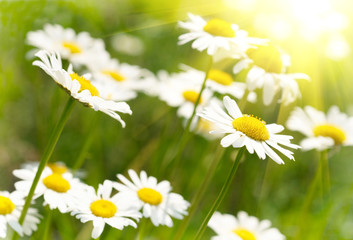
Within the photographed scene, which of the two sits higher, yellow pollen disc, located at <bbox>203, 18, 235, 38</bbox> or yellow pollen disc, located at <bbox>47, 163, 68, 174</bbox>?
yellow pollen disc, located at <bbox>203, 18, 235, 38</bbox>

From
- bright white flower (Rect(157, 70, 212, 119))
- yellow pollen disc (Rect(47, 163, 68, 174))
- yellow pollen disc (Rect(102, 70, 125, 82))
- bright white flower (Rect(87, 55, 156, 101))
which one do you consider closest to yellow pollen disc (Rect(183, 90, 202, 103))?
bright white flower (Rect(157, 70, 212, 119))

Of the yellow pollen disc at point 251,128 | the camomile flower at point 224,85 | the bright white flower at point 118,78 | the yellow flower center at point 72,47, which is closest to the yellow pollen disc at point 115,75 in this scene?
the bright white flower at point 118,78

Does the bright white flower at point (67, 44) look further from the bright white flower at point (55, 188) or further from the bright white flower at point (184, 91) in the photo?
the bright white flower at point (55, 188)

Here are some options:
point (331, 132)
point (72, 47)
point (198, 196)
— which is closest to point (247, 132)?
point (198, 196)

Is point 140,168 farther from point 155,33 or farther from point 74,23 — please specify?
point 155,33

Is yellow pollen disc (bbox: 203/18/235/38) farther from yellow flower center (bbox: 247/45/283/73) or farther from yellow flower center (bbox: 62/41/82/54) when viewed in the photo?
yellow flower center (bbox: 62/41/82/54)

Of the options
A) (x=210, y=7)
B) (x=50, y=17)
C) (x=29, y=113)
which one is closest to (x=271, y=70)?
(x=50, y=17)
